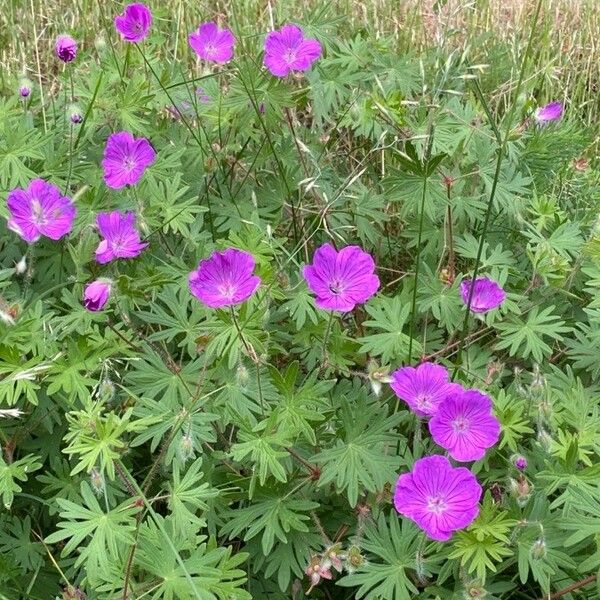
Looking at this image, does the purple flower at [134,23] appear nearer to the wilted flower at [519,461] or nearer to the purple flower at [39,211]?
the purple flower at [39,211]

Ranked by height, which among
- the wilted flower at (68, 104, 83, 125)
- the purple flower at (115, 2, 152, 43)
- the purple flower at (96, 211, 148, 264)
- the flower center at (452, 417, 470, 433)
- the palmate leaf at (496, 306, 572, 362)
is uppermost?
the purple flower at (115, 2, 152, 43)

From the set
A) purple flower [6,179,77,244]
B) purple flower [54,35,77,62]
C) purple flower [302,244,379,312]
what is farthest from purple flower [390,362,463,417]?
purple flower [54,35,77,62]

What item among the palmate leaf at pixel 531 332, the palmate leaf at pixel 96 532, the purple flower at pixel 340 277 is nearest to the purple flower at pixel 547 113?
the palmate leaf at pixel 531 332

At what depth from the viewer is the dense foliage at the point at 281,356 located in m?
1.67

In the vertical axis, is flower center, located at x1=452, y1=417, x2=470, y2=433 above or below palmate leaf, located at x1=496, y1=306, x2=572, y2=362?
above

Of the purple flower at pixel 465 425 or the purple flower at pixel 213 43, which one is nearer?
the purple flower at pixel 465 425

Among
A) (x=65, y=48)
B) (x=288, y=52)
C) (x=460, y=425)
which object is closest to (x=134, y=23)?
(x=65, y=48)

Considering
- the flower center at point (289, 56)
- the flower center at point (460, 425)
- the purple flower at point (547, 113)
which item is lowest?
the purple flower at point (547, 113)

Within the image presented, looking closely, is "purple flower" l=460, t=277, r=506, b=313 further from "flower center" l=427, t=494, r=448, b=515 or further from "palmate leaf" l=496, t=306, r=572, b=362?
"flower center" l=427, t=494, r=448, b=515

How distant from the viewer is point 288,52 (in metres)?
2.30

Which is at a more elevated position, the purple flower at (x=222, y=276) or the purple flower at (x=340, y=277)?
the purple flower at (x=222, y=276)

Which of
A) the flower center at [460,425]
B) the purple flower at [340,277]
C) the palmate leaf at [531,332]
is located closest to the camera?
the flower center at [460,425]

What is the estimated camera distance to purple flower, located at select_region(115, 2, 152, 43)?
90.7 inches

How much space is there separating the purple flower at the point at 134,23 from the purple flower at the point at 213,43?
0.18 metres
